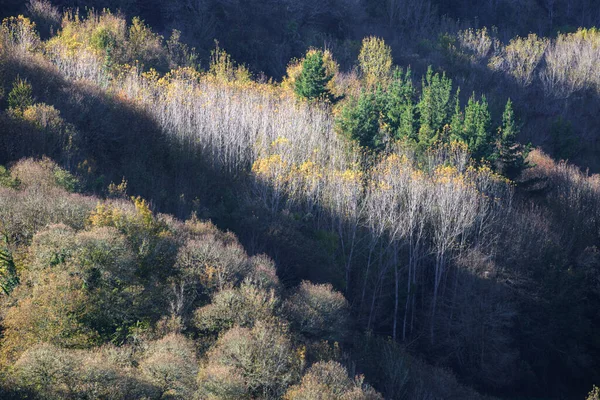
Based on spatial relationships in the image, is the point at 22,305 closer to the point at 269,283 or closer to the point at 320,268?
the point at 269,283

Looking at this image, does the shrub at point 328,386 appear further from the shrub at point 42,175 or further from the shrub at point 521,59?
the shrub at point 521,59

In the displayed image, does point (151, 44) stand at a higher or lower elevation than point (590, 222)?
higher

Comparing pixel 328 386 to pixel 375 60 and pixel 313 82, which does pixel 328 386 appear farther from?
pixel 375 60

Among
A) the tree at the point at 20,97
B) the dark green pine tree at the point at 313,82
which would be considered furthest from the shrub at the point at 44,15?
the dark green pine tree at the point at 313,82

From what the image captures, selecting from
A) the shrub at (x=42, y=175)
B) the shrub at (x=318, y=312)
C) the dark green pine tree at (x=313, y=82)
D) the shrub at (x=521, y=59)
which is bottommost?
the shrub at (x=318, y=312)

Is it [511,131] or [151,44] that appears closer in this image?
[511,131]

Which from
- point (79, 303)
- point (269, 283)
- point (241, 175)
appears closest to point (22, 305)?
point (79, 303)
